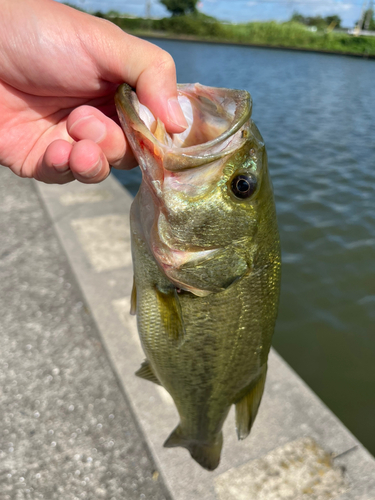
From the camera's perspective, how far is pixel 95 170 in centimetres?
155

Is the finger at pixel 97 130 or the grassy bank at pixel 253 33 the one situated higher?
the grassy bank at pixel 253 33

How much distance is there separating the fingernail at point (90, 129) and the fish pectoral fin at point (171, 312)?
0.66 m

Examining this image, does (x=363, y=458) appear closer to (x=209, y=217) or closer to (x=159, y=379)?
(x=159, y=379)

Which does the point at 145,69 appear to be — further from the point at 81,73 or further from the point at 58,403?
the point at 58,403

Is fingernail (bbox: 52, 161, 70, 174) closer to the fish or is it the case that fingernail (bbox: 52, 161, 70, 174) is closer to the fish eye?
the fish

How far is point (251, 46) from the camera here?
53625mm

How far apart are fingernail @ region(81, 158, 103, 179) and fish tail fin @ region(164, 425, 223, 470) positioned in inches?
49.8

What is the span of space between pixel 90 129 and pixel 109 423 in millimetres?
2140

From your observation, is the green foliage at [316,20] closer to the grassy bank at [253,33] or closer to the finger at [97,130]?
the grassy bank at [253,33]

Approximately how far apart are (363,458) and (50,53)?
9.48ft

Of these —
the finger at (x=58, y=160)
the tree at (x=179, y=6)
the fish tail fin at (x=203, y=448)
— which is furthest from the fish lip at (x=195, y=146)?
the tree at (x=179, y=6)

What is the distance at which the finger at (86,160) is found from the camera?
1512 mm

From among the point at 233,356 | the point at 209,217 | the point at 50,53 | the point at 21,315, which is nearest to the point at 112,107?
the point at 50,53

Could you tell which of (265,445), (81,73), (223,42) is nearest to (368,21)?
(223,42)
